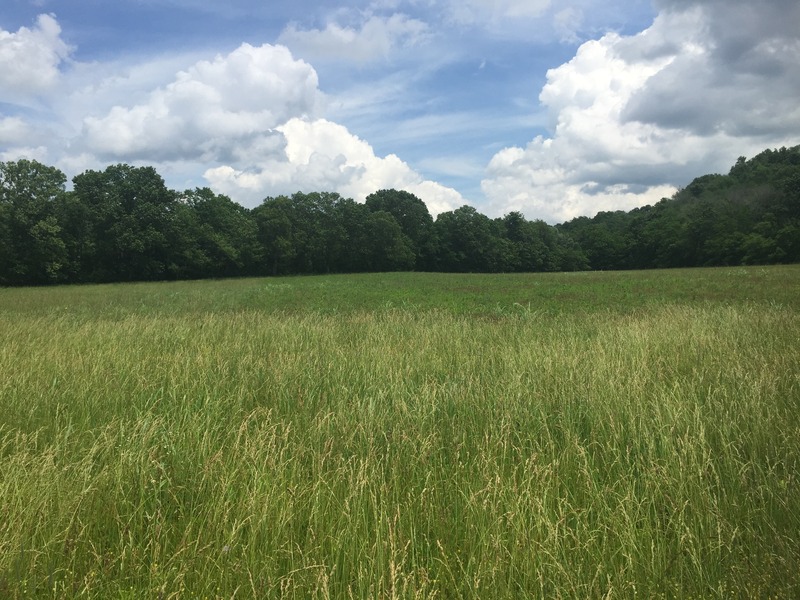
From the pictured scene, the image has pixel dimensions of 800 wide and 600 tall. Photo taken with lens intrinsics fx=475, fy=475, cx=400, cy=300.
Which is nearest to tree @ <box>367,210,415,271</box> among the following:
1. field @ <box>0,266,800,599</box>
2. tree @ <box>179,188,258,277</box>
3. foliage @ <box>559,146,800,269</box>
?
tree @ <box>179,188,258,277</box>

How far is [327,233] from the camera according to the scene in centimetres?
7412

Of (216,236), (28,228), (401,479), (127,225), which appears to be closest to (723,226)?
(216,236)

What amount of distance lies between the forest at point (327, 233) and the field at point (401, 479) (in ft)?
171

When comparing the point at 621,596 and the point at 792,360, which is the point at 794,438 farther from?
the point at 792,360

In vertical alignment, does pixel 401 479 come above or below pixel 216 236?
below

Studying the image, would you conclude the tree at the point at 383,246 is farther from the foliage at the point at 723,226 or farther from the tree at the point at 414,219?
the foliage at the point at 723,226

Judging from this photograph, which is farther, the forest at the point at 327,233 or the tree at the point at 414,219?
the tree at the point at 414,219

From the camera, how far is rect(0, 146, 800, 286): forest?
48.9 m

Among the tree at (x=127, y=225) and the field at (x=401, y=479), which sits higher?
the tree at (x=127, y=225)

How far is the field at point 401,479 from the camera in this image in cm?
256

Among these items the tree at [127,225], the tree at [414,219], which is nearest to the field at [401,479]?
the tree at [127,225]

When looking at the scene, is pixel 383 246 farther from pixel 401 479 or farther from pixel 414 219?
pixel 401 479

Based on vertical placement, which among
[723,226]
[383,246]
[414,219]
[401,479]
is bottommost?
[401,479]

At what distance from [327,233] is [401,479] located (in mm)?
72392
